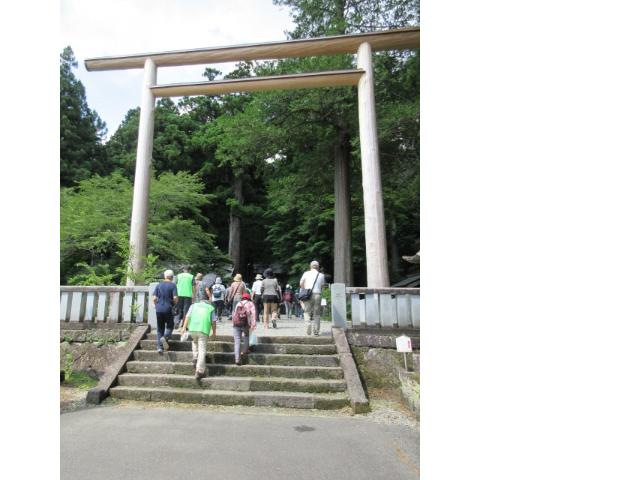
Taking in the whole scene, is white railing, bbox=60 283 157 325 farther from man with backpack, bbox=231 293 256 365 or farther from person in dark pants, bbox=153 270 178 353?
man with backpack, bbox=231 293 256 365

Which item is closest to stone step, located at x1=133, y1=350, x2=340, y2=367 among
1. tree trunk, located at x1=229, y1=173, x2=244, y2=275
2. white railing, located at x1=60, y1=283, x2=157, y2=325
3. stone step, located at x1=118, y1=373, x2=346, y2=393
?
stone step, located at x1=118, y1=373, x2=346, y2=393

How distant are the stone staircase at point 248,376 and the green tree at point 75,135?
1604cm

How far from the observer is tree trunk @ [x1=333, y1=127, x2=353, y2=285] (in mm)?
13953

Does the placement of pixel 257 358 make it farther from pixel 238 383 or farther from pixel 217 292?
pixel 217 292

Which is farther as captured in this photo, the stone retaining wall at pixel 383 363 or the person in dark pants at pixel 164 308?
the person in dark pants at pixel 164 308

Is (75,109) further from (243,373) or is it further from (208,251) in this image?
(243,373)

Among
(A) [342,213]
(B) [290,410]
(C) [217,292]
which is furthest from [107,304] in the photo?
(A) [342,213]

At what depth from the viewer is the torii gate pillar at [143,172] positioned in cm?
875

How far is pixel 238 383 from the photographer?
5.96 m

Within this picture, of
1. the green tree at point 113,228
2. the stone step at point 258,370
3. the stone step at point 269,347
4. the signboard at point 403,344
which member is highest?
the green tree at point 113,228

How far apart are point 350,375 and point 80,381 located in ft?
13.2

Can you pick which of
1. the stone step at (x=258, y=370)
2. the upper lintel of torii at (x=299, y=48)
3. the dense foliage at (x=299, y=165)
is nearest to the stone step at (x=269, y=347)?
the stone step at (x=258, y=370)

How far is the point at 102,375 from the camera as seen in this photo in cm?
675

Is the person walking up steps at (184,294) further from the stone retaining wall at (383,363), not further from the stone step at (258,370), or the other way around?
the stone retaining wall at (383,363)
